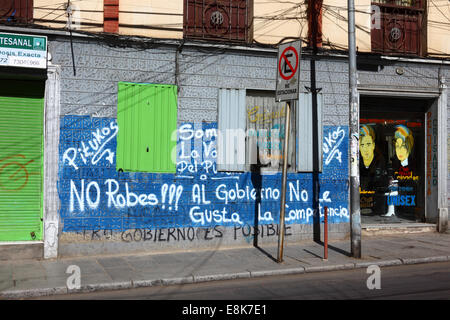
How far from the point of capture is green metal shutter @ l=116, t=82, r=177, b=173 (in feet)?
34.8

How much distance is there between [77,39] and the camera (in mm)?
10297

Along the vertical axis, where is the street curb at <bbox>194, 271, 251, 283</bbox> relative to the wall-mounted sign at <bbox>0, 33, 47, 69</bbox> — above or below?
below

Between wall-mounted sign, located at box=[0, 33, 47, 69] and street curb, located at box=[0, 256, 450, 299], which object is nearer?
street curb, located at box=[0, 256, 450, 299]

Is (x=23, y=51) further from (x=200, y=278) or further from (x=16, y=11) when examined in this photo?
(x=200, y=278)

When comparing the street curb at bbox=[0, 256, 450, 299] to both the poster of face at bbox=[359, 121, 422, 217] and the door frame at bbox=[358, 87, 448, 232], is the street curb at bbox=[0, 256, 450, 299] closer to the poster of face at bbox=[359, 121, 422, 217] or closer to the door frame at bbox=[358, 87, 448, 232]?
the door frame at bbox=[358, 87, 448, 232]

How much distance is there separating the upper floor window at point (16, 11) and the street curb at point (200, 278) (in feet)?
18.7

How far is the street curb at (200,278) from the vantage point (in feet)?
24.7

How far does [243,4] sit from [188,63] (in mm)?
2209

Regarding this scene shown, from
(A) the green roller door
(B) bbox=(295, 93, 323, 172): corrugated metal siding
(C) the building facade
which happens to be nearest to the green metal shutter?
(C) the building facade

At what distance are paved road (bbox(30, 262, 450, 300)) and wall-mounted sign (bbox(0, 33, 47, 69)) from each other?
4800 millimetres

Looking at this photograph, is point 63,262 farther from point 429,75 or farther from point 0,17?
point 429,75

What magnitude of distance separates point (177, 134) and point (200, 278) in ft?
12.1

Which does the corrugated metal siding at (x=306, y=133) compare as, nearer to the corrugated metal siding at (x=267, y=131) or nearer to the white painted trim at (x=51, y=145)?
the corrugated metal siding at (x=267, y=131)
